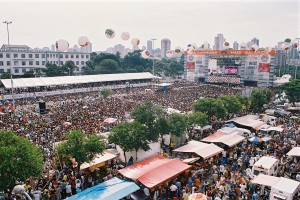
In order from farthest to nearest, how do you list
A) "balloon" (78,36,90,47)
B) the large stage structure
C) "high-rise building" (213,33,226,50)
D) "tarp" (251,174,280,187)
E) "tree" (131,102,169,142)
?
1. "high-rise building" (213,33,226,50)
2. the large stage structure
3. "balloon" (78,36,90,47)
4. "tree" (131,102,169,142)
5. "tarp" (251,174,280,187)

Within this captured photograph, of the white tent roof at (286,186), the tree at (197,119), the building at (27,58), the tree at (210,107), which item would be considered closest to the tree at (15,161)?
the white tent roof at (286,186)

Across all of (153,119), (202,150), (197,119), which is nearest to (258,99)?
(197,119)

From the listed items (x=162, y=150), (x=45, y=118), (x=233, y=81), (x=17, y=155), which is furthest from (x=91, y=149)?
(x=233, y=81)

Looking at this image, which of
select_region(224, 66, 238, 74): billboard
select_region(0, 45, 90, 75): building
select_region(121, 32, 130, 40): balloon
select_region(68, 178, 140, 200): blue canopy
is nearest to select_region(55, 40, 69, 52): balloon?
select_region(121, 32, 130, 40): balloon

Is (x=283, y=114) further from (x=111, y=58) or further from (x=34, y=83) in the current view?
(x=111, y=58)

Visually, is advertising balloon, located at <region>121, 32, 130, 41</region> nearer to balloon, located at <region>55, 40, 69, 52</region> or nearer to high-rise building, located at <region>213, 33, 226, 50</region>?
balloon, located at <region>55, 40, 69, 52</region>

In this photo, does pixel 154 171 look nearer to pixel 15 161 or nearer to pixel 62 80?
pixel 15 161
